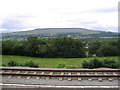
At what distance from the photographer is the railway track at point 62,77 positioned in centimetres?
700

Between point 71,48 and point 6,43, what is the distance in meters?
8.52

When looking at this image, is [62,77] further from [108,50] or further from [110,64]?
[108,50]

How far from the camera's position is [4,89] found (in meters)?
5.85

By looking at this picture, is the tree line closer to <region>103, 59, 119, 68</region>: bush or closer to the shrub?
<region>103, 59, 119, 68</region>: bush

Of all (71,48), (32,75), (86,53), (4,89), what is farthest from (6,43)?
(4,89)

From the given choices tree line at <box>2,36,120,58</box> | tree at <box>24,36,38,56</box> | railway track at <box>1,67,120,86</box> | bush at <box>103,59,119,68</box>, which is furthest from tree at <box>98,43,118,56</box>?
railway track at <box>1,67,120,86</box>

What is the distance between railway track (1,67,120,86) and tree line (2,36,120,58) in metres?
10.2

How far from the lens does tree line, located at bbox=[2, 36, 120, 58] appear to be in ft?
61.2

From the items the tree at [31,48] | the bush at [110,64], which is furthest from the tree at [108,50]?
the bush at [110,64]

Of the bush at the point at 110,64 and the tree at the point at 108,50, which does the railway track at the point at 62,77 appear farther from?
the tree at the point at 108,50

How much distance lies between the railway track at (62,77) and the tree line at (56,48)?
1022cm

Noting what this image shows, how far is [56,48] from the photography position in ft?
63.0

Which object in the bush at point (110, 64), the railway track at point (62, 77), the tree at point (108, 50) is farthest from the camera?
the tree at point (108, 50)

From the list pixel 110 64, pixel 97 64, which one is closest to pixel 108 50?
A: pixel 110 64
